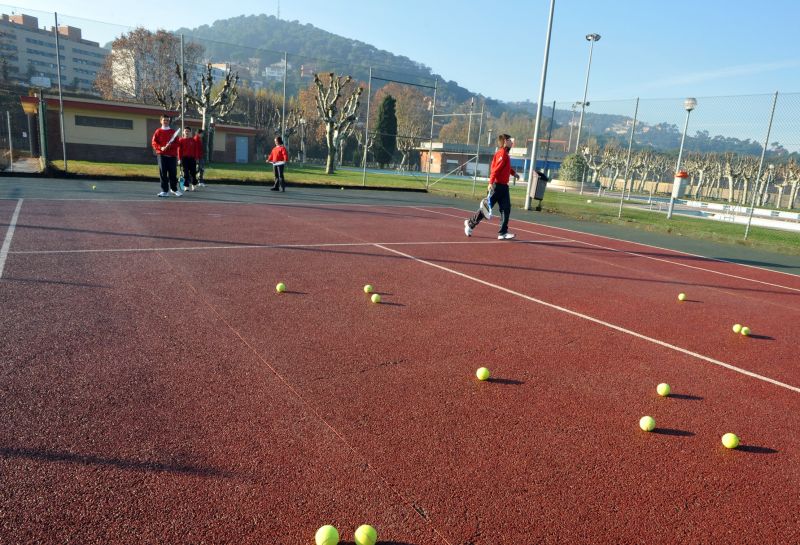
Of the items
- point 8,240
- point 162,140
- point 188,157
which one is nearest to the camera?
point 8,240

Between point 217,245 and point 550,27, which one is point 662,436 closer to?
point 217,245

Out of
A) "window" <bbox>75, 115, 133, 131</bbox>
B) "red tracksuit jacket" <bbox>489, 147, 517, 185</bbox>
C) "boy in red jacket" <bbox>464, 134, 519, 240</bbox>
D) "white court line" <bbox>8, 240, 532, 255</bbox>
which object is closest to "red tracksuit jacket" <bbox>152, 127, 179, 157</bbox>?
"white court line" <bbox>8, 240, 532, 255</bbox>

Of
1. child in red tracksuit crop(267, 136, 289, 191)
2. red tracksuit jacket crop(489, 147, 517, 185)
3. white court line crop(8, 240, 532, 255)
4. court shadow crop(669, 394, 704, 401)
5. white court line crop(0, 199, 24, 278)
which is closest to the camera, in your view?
court shadow crop(669, 394, 704, 401)

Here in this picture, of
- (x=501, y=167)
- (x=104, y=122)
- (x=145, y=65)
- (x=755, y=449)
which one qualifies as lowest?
(x=755, y=449)

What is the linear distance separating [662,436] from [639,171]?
215 feet

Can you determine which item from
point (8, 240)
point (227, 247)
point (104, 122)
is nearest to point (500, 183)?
point (227, 247)

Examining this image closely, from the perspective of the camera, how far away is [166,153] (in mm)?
14992

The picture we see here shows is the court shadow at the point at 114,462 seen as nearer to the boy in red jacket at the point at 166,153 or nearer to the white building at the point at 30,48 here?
the boy in red jacket at the point at 166,153

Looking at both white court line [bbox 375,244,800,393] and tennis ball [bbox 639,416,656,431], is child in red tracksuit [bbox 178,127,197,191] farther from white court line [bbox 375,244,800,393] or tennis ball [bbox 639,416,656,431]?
tennis ball [bbox 639,416,656,431]

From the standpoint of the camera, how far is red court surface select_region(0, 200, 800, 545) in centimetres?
261

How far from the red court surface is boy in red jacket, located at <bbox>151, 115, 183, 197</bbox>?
752 centimetres

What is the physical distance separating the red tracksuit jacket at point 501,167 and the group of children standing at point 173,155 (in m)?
8.80

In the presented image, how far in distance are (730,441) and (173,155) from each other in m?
15.4

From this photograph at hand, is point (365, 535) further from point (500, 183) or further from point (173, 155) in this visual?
point (173, 155)
